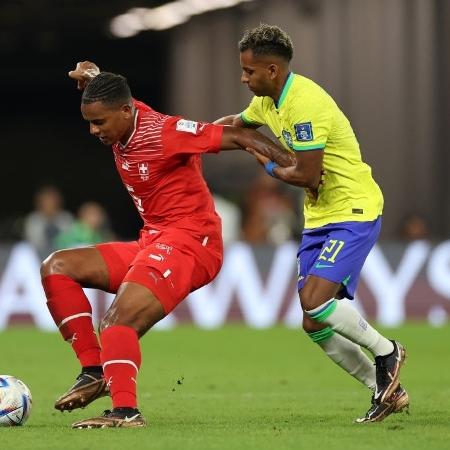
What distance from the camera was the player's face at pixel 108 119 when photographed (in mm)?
7977

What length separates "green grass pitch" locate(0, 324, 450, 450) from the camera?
7297mm

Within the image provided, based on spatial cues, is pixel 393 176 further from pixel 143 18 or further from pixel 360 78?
pixel 143 18

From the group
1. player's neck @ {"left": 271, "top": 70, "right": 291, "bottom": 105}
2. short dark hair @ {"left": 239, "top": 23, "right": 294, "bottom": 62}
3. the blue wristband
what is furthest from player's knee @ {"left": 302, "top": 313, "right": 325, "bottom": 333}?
short dark hair @ {"left": 239, "top": 23, "right": 294, "bottom": 62}

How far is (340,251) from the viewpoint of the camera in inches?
324

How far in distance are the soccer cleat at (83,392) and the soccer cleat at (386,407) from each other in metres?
1.50

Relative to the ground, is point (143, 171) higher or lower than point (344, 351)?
higher

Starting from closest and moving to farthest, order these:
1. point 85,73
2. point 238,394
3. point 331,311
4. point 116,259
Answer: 1. point 331,311
2. point 116,259
3. point 85,73
4. point 238,394

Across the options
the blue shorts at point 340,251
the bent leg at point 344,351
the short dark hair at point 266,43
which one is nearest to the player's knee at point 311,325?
the bent leg at point 344,351

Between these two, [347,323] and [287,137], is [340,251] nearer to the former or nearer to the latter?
[347,323]

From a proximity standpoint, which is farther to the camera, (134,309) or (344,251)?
(344,251)

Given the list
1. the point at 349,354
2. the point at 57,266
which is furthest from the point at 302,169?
the point at 57,266

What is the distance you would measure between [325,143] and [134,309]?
4.75 ft

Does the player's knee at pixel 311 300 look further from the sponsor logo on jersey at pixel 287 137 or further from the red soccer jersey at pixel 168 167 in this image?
the sponsor logo on jersey at pixel 287 137

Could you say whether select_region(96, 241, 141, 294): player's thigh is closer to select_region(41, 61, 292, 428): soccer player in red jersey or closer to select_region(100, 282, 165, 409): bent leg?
select_region(41, 61, 292, 428): soccer player in red jersey
